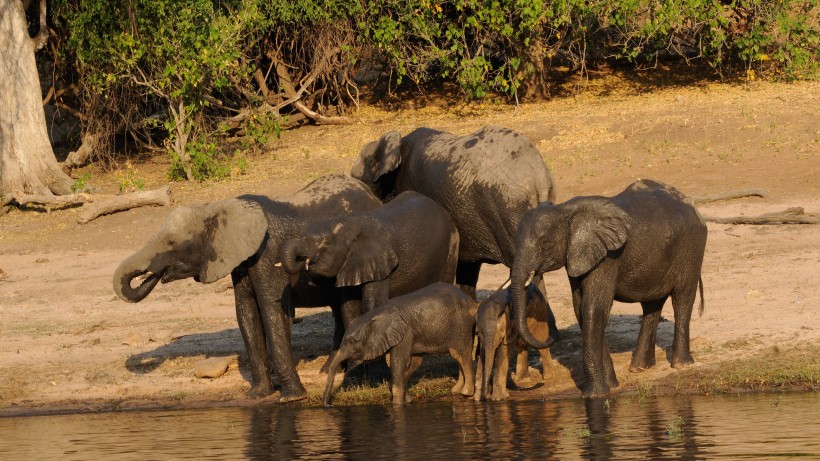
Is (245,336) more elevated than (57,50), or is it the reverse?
(57,50)

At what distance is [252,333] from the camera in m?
12.8

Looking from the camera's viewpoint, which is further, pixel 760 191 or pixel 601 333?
pixel 760 191

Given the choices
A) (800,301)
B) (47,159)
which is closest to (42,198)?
(47,159)

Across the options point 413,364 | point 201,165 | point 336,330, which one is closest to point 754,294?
point 413,364

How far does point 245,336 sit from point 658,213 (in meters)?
3.85

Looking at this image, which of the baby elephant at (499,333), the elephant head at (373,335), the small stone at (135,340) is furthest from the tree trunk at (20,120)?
the baby elephant at (499,333)

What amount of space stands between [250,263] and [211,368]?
1.61 metres

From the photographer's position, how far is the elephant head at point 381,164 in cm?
1432

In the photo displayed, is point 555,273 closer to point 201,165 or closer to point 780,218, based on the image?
point 780,218

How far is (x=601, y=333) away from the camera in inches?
456

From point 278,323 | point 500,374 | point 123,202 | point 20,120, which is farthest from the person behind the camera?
point 20,120

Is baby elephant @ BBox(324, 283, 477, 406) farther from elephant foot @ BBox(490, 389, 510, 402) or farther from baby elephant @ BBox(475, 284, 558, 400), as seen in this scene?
elephant foot @ BBox(490, 389, 510, 402)

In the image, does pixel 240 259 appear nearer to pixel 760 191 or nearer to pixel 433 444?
pixel 433 444

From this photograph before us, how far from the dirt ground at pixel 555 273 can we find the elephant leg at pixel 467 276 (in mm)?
1024
